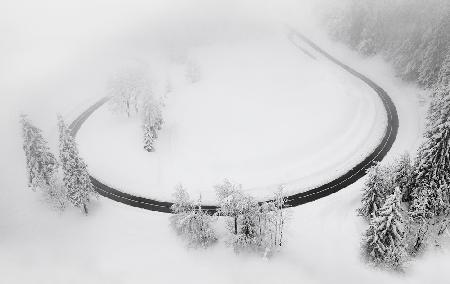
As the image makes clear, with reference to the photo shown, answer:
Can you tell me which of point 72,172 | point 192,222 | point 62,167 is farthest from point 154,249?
point 62,167

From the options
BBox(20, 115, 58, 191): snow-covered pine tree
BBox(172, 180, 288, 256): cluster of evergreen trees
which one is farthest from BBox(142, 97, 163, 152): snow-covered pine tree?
BBox(172, 180, 288, 256): cluster of evergreen trees

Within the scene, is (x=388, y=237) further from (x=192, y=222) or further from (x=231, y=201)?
(x=192, y=222)

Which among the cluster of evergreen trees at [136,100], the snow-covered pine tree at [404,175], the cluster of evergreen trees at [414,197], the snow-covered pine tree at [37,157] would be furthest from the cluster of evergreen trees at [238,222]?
the cluster of evergreen trees at [136,100]

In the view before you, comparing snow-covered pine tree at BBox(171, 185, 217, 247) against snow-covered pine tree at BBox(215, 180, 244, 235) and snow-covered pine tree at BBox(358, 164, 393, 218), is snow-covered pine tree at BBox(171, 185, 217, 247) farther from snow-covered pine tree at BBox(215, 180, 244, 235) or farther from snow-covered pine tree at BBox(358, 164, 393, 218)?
snow-covered pine tree at BBox(358, 164, 393, 218)

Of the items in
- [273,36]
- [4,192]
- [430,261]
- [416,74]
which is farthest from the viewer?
[273,36]

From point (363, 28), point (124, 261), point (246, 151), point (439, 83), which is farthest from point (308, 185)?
point (363, 28)

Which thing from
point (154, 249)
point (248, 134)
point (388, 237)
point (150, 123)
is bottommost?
point (154, 249)

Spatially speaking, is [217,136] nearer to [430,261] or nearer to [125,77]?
[125,77]
